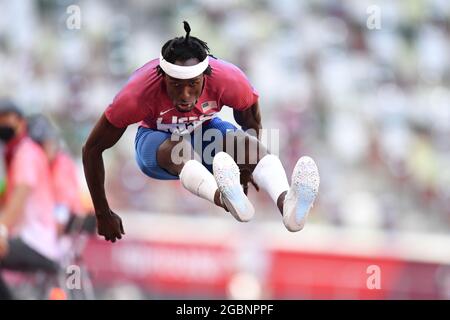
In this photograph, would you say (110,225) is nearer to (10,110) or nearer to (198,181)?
(198,181)

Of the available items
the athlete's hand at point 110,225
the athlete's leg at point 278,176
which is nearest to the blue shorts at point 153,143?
the athlete's leg at point 278,176

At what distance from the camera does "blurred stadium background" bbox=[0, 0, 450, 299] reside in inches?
578

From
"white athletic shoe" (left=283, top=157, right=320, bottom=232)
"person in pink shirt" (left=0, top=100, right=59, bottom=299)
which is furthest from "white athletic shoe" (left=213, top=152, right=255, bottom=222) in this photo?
"person in pink shirt" (left=0, top=100, right=59, bottom=299)

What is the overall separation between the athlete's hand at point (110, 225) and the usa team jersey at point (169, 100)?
1.98ft

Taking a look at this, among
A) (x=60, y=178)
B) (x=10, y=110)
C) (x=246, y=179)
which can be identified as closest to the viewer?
(x=246, y=179)

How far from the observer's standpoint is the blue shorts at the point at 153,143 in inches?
293

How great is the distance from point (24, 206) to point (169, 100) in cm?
428

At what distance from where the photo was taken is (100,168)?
7395 millimetres

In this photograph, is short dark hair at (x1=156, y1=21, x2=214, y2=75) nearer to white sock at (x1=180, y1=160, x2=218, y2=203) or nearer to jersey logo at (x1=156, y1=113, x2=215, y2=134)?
jersey logo at (x1=156, y1=113, x2=215, y2=134)

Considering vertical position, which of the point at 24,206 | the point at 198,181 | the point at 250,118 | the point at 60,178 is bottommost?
the point at 198,181

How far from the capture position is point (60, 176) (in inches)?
436

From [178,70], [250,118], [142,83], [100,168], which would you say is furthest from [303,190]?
[100,168]

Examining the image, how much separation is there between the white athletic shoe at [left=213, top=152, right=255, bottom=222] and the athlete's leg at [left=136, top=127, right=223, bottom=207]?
272mm
